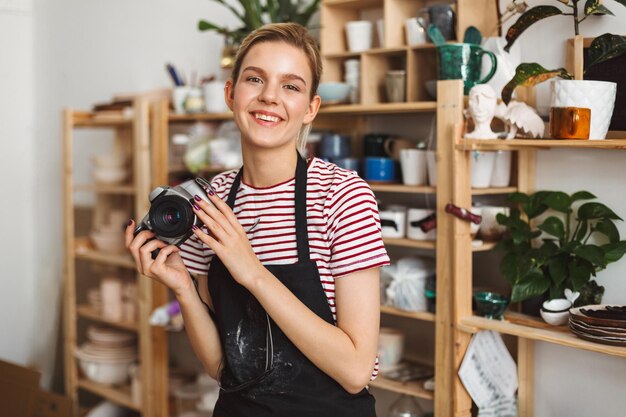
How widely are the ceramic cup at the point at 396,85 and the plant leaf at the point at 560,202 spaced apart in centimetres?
54

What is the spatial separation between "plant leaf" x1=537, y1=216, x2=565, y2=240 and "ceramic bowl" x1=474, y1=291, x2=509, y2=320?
0.70ft

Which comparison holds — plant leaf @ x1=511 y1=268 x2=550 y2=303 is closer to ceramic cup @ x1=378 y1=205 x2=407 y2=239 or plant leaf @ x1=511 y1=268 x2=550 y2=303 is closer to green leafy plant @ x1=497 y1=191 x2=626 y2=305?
green leafy plant @ x1=497 y1=191 x2=626 y2=305

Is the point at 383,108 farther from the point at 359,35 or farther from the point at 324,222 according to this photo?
the point at 324,222

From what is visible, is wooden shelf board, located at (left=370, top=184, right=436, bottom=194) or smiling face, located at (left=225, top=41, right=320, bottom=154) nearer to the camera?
smiling face, located at (left=225, top=41, right=320, bottom=154)

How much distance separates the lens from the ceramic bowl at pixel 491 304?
77.8 inches

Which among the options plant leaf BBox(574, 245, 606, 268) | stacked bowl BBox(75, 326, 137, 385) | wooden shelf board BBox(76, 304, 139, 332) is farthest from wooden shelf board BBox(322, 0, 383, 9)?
stacked bowl BBox(75, 326, 137, 385)

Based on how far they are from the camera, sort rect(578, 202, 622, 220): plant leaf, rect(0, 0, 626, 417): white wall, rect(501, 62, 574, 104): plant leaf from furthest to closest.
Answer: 1. rect(0, 0, 626, 417): white wall
2. rect(578, 202, 622, 220): plant leaf
3. rect(501, 62, 574, 104): plant leaf

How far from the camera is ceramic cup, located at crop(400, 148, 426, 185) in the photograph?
2.17 m

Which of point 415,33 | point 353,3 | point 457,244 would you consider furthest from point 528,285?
point 353,3

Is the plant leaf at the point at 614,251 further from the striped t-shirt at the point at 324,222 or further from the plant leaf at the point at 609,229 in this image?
the striped t-shirt at the point at 324,222

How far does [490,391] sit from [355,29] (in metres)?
1.16

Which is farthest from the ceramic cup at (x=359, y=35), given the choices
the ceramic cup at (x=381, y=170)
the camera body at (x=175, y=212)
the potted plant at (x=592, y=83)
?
the camera body at (x=175, y=212)

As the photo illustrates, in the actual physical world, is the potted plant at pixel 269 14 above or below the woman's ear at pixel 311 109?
above

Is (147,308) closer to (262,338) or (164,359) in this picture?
(164,359)
